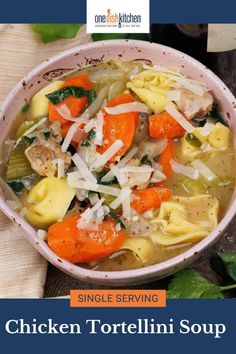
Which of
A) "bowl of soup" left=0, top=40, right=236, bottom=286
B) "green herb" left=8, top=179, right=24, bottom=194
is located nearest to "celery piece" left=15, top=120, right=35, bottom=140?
"bowl of soup" left=0, top=40, right=236, bottom=286

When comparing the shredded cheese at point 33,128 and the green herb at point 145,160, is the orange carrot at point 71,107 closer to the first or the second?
the shredded cheese at point 33,128

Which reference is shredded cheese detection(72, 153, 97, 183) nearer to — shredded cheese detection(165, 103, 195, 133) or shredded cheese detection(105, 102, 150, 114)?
shredded cheese detection(105, 102, 150, 114)

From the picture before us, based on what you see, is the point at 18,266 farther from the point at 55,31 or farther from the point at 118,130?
the point at 55,31

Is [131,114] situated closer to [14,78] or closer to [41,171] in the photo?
[41,171]

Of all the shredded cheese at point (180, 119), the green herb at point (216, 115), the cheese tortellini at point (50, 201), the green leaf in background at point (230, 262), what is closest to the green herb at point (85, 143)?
the cheese tortellini at point (50, 201)

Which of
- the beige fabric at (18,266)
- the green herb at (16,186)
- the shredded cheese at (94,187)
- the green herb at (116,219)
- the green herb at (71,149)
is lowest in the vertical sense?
the beige fabric at (18,266)

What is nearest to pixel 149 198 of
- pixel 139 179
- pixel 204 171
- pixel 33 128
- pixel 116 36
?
pixel 139 179

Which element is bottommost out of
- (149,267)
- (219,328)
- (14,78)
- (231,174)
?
(219,328)

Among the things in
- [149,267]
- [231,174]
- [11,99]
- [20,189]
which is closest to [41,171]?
[20,189]
